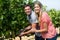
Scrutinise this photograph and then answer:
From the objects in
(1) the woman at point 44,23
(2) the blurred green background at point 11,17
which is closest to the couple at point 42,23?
(1) the woman at point 44,23

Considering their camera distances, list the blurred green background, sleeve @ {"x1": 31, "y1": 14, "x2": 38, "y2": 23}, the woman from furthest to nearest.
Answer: the blurred green background
sleeve @ {"x1": 31, "y1": 14, "x2": 38, "y2": 23}
the woman

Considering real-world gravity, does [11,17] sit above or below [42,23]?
below

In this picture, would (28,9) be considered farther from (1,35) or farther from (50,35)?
(1,35)

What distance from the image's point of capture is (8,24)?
6.88 metres

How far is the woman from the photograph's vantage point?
465 centimetres

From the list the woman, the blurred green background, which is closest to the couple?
the woman

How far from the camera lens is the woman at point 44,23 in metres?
4.65

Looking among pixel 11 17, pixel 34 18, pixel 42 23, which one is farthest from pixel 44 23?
pixel 11 17

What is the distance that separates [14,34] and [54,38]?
2.38m

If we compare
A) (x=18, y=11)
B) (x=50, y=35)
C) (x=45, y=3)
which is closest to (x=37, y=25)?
(x=50, y=35)

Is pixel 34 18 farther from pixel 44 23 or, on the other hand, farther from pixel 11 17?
pixel 11 17

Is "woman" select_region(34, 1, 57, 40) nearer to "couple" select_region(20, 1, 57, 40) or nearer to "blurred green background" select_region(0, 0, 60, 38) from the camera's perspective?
"couple" select_region(20, 1, 57, 40)

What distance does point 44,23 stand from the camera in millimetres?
4637

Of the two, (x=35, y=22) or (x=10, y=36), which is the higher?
(x=35, y=22)
